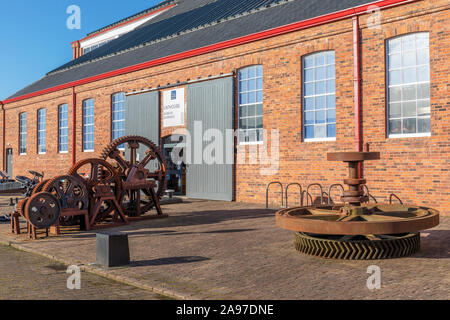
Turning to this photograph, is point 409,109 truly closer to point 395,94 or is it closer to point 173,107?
point 395,94

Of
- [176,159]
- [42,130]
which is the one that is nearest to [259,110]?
[176,159]

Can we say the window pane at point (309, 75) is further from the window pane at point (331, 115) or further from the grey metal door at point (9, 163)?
the grey metal door at point (9, 163)

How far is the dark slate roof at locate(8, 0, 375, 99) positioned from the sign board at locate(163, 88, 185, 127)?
169 centimetres

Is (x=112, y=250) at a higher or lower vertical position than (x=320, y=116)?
lower

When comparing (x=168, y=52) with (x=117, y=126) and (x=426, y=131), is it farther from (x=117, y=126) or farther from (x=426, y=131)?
(x=426, y=131)

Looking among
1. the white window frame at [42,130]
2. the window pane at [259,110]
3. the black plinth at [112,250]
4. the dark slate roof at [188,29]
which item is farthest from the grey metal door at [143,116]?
the black plinth at [112,250]

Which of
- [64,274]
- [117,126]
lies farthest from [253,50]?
[64,274]

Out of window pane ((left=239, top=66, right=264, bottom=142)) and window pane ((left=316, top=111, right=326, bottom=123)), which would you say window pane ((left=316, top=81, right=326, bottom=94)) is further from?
window pane ((left=239, top=66, right=264, bottom=142))

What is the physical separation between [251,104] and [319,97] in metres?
2.66

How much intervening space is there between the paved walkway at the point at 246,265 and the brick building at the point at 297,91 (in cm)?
264

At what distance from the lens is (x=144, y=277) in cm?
600

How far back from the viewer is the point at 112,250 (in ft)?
22.0

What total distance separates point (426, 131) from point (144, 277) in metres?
8.78

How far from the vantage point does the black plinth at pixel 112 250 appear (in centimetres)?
667
